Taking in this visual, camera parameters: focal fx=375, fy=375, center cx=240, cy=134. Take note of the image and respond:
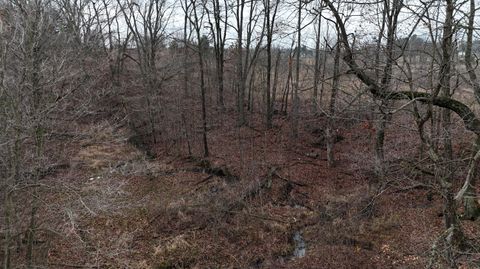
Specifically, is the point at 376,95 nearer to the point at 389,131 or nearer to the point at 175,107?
the point at 389,131

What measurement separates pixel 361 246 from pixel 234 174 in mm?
6976

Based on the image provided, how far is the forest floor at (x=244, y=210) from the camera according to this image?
10398 millimetres

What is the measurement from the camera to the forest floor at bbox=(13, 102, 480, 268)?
34.1ft

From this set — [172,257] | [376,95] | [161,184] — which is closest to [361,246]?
[172,257]

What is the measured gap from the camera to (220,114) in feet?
80.7

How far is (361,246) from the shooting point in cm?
1102

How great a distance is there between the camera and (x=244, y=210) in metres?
13.6

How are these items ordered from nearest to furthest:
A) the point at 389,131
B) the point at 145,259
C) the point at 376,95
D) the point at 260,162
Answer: the point at 376,95 → the point at 145,259 → the point at 260,162 → the point at 389,131

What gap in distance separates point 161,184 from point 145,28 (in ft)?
38.9

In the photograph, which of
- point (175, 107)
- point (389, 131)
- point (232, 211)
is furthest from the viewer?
point (175, 107)

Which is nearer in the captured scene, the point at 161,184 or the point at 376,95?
the point at 376,95

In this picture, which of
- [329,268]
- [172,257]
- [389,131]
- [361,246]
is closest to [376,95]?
[329,268]

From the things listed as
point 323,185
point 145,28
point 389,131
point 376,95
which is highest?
point 145,28

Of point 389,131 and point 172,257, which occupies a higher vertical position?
point 389,131
